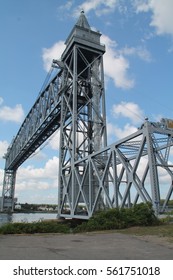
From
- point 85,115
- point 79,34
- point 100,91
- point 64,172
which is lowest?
point 64,172

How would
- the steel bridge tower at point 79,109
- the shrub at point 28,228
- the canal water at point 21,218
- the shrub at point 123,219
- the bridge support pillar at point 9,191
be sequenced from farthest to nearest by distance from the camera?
1. the bridge support pillar at point 9,191
2. the steel bridge tower at point 79,109
3. the canal water at point 21,218
4. the shrub at point 123,219
5. the shrub at point 28,228

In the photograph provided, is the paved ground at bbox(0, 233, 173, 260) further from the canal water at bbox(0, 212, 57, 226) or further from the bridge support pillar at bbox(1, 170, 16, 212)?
the bridge support pillar at bbox(1, 170, 16, 212)

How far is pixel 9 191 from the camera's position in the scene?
10419 centimetres

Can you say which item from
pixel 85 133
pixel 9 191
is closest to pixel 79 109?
pixel 85 133

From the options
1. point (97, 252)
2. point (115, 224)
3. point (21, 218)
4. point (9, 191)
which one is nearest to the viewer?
point (97, 252)

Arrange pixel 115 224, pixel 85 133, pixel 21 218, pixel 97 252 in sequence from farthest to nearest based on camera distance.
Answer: pixel 21 218, pixel 85 133, pixel 115 224, pixel 97 252

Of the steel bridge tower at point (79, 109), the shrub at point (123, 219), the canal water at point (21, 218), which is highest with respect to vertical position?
the steel bridge tower at point (79, 109)

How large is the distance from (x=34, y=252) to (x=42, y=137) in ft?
171

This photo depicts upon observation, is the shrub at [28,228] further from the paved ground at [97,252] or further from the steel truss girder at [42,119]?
the steel truss girder at [42,119]

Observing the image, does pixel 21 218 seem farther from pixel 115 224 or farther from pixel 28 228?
pixel 115 224

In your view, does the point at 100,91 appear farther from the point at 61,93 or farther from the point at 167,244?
the point at 167,244

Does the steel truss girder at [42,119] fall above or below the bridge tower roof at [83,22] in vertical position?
below

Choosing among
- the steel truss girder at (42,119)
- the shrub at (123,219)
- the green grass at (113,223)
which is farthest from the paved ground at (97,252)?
the steel truss girder at (42,119)

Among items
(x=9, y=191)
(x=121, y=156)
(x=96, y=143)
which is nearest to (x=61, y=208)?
(x=96, y=143)
